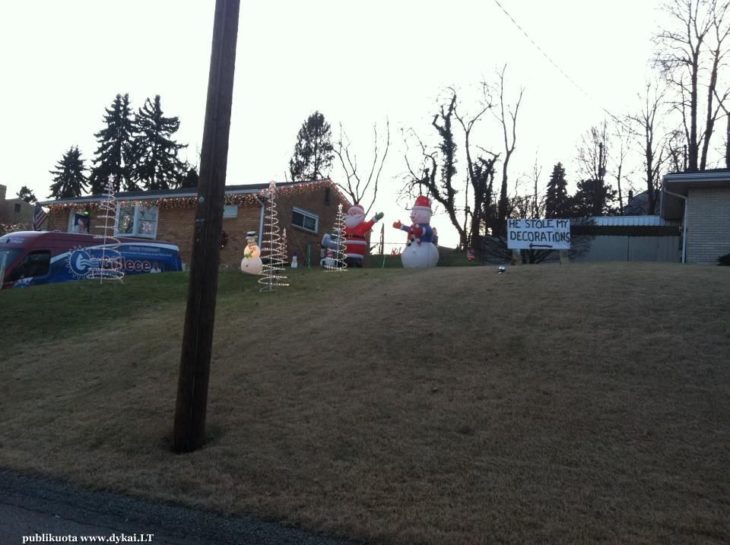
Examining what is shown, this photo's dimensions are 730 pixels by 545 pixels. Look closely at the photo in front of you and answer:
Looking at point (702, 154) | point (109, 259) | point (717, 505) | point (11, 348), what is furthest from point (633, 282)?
point (702, 154)

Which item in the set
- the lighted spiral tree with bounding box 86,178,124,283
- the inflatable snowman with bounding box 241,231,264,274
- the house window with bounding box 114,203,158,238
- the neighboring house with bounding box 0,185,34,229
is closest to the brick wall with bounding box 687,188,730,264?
the inflatable snowman with bounding box 241,231,264,274

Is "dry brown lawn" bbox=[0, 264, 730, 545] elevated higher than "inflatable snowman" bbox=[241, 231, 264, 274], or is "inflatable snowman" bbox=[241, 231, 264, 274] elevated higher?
"inflatable snowman" bbox=[241, 231, 264, 274]

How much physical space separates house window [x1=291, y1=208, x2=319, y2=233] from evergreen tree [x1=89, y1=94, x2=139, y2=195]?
34.6 m

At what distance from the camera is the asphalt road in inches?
185

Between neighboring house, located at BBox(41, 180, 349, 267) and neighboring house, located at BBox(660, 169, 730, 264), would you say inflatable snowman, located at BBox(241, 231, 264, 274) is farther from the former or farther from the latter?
neighboring house, located at BBox(660, 169, 730, 264)

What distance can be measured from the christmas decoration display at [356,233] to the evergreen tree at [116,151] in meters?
44.9

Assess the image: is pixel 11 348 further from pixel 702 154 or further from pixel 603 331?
pixel 702 154

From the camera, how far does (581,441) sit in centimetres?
590

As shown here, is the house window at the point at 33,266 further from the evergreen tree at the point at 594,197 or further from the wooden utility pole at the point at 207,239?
the evergreen tree at the point at 594,197

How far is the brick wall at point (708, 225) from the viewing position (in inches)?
729

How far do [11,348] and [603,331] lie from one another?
407 inches

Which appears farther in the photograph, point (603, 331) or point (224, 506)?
point (603, 331)

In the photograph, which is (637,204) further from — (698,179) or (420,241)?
(420,241)

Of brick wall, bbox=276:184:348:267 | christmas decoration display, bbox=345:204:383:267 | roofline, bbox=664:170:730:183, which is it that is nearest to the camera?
roofline, bbox=664:170:730:183
